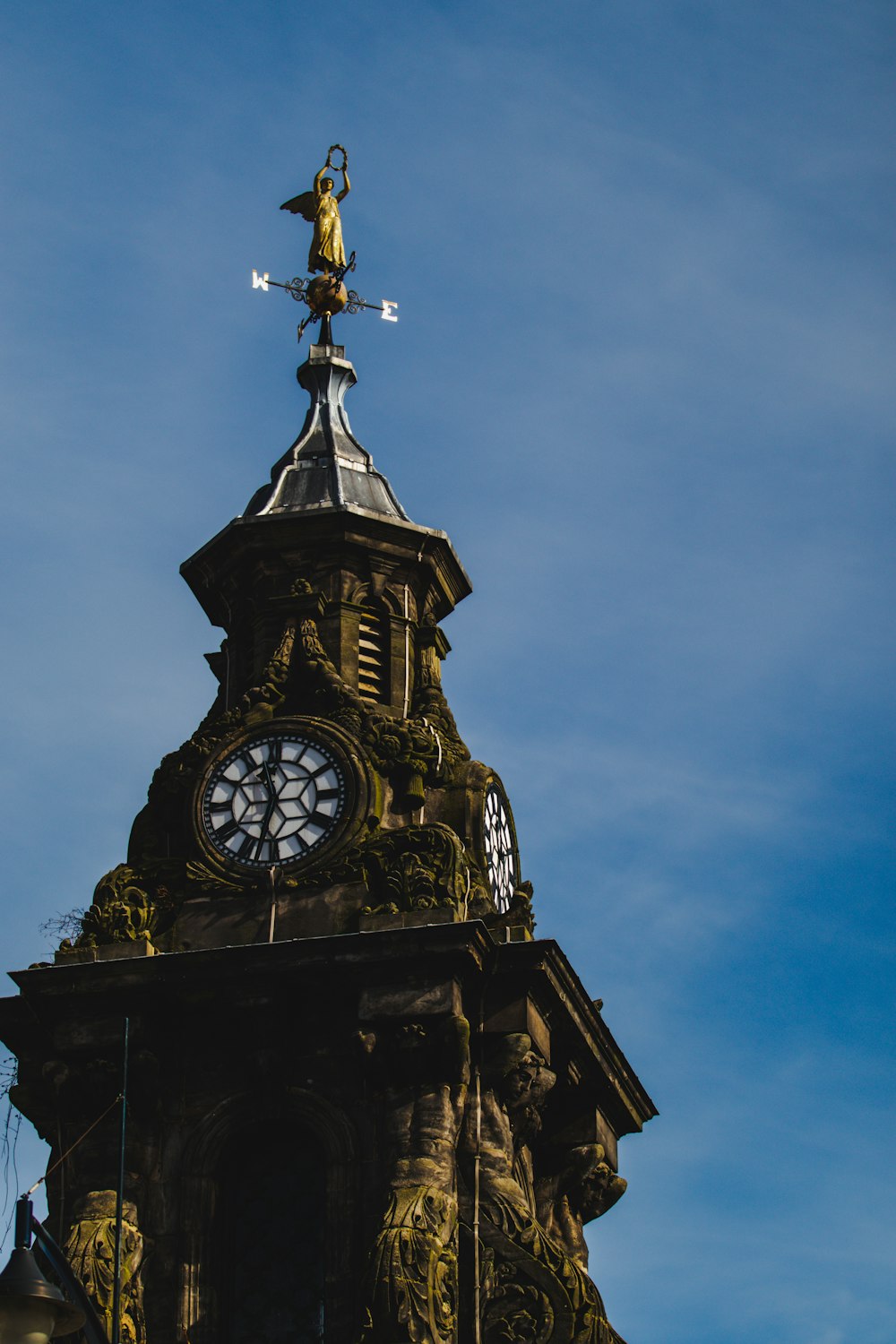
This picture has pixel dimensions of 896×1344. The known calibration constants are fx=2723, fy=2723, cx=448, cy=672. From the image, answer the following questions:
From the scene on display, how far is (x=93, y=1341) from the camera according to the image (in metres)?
25.5

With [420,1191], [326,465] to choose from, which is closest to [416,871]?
[420,1191]

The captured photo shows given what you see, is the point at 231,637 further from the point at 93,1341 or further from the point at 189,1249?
the point at 93,1341

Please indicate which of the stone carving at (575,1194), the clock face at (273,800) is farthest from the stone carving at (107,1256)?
the stone carving at (575,1194)

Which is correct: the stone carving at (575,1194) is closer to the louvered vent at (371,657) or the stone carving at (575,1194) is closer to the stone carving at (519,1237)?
the stone carving at (519,1237)

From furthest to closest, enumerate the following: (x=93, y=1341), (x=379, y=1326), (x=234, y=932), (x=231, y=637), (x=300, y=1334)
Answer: (x=231, y=637) → (x=234, y=932) → (x=300, y=1334) → (x=379, y=1326) → (x=93, y=1341)

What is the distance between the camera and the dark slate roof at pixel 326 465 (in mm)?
46281

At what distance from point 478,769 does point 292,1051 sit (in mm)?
5867

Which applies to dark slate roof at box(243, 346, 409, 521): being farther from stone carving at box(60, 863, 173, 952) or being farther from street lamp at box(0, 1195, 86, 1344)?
street lamp at box(0, 1195, 86, 1344)

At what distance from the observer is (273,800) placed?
137 ft

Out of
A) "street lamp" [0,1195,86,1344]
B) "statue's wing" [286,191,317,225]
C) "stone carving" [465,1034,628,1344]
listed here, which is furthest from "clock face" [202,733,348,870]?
"street lamp" [0,1195,86,1344]

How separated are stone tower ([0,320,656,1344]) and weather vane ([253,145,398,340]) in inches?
311

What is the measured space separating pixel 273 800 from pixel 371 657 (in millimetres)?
3745

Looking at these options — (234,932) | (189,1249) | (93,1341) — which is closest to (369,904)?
(234,932)

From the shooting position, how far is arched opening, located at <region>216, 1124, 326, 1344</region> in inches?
1501
